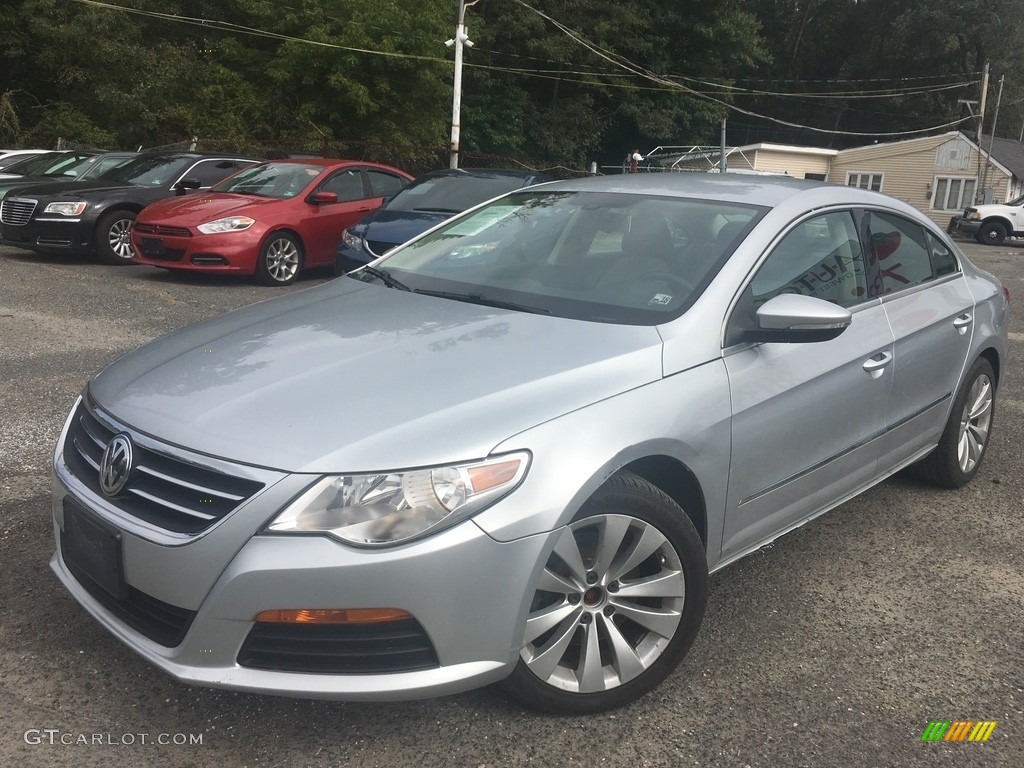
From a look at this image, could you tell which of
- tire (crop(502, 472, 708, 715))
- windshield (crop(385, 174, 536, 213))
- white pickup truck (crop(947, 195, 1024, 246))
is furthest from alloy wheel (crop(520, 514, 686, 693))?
white pickup truck (crop(947, 195, 1024, 246))

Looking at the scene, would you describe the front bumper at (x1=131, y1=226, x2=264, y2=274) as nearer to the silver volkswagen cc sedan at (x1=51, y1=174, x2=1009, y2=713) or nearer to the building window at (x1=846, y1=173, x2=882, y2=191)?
the silver volkswagen cc sedan at (x1=51, y1=174, x2=1009, y2=713)

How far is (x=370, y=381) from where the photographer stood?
8.45 ft

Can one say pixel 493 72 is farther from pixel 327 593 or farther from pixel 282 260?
pixel 327 593

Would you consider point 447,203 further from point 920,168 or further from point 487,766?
point 920,168

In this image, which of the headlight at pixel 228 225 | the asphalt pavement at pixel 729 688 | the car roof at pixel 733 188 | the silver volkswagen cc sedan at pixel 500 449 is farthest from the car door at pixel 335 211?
the silver volkswagen cc sedan at pixel 500 449

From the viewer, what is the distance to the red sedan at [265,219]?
9.87m

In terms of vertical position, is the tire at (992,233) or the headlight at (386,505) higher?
the headlight at (386,505)

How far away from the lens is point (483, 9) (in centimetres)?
3884

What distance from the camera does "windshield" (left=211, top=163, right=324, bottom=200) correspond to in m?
10.7

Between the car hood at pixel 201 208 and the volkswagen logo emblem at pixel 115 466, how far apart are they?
7.95m

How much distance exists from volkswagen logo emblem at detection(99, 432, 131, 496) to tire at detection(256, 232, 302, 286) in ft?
→ 25.9

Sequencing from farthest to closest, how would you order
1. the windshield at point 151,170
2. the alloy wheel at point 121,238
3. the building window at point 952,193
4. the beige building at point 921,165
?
the building window at point 952,193 → the beige building at point 921,165 → the windshield at point 151,170 → the alloy wheel at point 121,238

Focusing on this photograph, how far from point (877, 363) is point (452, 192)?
277 inches

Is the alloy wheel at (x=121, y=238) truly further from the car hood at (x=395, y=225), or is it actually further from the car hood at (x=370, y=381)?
the car hood at (x=370, y=381)
